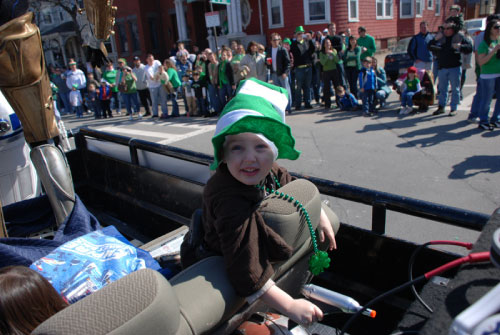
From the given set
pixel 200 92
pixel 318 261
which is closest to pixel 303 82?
pixel 200 92

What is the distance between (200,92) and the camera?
11219 millimetres

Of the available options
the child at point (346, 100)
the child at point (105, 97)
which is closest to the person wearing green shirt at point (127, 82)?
the child at point (105, 97)

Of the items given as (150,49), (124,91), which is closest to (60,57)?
(150,49)

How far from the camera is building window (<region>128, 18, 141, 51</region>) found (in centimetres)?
2641

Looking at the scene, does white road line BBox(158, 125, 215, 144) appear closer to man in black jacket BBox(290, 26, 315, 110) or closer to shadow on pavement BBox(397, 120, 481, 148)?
man in black jacket BBox(290, 26, 315, 110)

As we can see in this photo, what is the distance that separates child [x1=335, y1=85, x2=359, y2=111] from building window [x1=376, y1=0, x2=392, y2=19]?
13.9 meters

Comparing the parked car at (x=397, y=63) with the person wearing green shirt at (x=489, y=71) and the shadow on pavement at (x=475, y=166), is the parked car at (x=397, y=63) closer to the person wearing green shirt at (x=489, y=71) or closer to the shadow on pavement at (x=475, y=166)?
the person wearing green shirt at (x=489, y=71)

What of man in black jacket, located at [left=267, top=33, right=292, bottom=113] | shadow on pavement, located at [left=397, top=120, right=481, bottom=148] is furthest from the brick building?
shadow on pavement, located at [left=397, top=120, right=481, bottom=148]

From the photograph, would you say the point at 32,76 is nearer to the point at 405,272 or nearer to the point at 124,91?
the point at 405,272

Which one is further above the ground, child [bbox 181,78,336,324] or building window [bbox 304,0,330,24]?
building window [bbox 304,0,330,24]

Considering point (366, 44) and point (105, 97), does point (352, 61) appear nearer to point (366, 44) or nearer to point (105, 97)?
point (366, 44)

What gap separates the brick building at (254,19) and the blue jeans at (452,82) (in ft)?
39.1

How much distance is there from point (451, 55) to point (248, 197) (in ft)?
25.5

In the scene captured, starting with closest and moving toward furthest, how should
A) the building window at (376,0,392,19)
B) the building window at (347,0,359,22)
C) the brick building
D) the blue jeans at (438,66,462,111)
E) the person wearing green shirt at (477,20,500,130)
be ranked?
1. the person wearing green shirt at (477,20,500,130)
2. the blue jeans at (438,66,462,111)
3. the brick building
4. the building window at (347,0,359,22)
5. the building window at (376,0,392,19)
